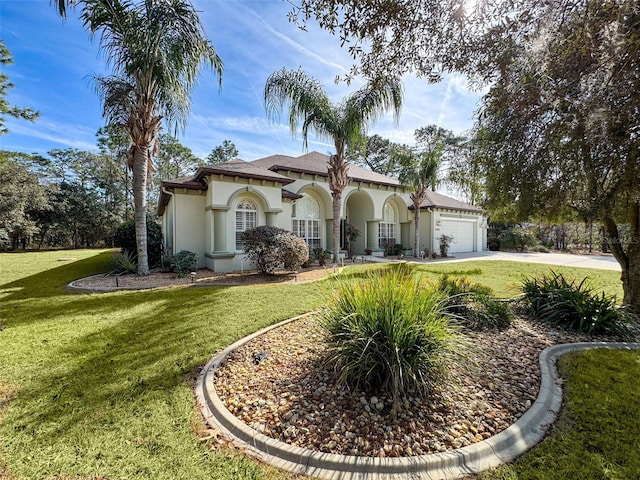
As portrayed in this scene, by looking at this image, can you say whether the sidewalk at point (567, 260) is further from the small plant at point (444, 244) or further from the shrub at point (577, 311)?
the shrub at point (577, 311)

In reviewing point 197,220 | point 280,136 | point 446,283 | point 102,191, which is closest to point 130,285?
point 197,220

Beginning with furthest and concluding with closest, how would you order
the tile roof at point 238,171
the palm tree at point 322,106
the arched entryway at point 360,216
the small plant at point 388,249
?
1. the small plant at point 388,249
2. the arched entryway at point 360,216
3. the tile roof at point 238,171
4. the palm tree at point 322,106

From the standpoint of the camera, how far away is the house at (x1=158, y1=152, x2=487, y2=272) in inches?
522

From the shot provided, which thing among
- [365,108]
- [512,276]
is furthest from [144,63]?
[512,276]

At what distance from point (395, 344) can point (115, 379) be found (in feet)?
12.5

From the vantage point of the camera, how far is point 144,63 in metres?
9.80

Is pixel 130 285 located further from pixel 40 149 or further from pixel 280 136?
pixel 40 149

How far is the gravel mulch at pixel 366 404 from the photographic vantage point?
2658mm

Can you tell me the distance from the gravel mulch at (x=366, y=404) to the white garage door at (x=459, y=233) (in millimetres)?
19749

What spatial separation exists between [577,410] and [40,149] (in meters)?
50.3

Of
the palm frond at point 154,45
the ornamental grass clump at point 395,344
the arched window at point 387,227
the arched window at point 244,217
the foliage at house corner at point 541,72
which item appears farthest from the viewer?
the arched window at point 387,227

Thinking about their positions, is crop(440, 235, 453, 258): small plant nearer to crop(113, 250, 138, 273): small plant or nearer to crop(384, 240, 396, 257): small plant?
crop(384, 240, 396, 257): small plant

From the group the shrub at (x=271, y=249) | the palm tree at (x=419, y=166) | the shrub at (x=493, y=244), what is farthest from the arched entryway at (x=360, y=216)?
the shrub at (x=493, y=244)

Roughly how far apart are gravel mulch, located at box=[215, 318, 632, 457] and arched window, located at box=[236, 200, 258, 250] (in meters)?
10.00
